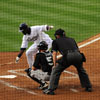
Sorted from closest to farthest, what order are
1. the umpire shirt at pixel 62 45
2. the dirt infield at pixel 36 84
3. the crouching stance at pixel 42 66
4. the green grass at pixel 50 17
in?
the dirt infield at pixel 36 84
the umpire shirt at pixel 62 45
the crouching stance at pixel 42 66
the green grass at pixel 50 17

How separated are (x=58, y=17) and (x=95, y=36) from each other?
3565mm

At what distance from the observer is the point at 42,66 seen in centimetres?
1191

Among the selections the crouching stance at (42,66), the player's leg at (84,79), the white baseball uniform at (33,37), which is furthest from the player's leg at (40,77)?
the white baseball uniform at (33,37)

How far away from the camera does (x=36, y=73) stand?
471 inches

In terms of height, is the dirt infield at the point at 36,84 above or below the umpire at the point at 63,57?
below

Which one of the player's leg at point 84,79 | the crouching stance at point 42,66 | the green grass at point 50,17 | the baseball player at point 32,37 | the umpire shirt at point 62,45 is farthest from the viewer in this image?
the green grass at point 50,17

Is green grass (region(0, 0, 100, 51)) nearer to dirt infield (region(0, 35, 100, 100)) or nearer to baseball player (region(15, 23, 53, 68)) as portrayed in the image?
dirt infield (region(0, 35, 100, 100))

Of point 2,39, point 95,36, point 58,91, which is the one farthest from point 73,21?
point 58,91

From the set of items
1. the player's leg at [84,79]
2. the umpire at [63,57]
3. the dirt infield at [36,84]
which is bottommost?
the dirt infield at [36,84]

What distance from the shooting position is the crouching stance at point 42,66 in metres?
11.8

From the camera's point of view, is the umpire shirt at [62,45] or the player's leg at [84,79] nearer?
the umpire shirt at [62,45]

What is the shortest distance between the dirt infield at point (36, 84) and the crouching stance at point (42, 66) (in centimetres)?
33

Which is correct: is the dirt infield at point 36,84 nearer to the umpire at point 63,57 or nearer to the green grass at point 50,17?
the umpire at point 63,57

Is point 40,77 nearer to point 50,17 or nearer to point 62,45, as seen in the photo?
point 62,45
